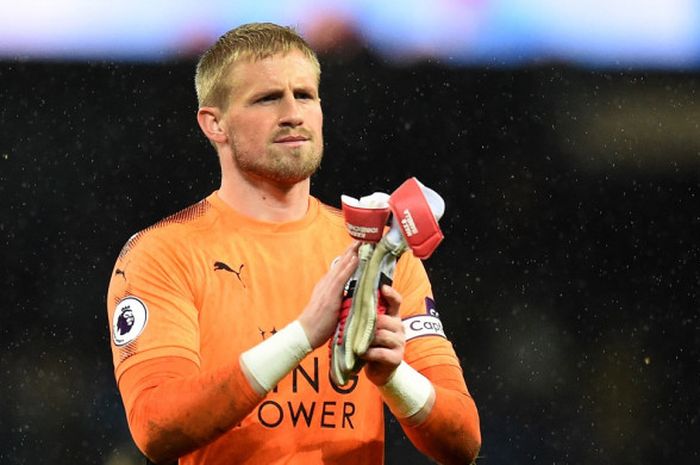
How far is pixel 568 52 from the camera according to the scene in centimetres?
244

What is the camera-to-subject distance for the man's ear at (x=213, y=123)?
5.38 ft

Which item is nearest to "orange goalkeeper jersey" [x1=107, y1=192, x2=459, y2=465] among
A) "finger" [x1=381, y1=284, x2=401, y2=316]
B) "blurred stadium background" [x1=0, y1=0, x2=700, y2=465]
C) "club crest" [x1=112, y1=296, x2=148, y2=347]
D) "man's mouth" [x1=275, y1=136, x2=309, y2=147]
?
"club crest" [x1=112, y1=296, x2=148, y2=347]

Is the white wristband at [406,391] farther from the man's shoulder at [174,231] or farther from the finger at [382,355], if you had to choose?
the man's shoulder at [174,231]

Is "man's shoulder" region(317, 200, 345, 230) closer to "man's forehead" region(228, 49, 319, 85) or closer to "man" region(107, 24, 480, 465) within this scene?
"man" region(107, 24, 480, 465)

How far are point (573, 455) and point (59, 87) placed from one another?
114cm

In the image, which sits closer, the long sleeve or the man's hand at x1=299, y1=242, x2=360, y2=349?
the man's hand at x1=299, y1=242, x2=360, y2=349

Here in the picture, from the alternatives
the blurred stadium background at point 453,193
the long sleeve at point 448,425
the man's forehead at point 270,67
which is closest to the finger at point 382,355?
the long sleeve at point 448,425

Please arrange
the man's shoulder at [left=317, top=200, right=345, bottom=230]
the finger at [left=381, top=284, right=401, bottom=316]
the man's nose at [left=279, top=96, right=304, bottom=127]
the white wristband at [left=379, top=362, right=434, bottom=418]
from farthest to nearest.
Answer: the man's shoulder at [left=317, top=200, right=345, bottom=230] → the man's nose at [left=279, top=96, right=304, bottom=127] → the white wristband at [left=379, top=362, right=434, bottom=418] → the finger at [left=381, top=284, right=401, bottom=316]

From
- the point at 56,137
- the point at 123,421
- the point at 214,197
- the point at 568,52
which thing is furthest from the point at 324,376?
the point at 568,52

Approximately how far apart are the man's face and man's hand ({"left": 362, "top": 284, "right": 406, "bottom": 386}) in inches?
11.7

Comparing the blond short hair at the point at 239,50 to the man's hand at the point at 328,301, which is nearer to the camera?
the man's hand at the point at 328,301

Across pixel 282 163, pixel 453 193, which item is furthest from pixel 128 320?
pixel 453 193

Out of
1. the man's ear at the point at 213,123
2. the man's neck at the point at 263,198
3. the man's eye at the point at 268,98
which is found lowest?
the man's neck at the point at 263,198

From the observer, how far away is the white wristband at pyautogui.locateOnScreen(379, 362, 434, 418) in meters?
1.45
